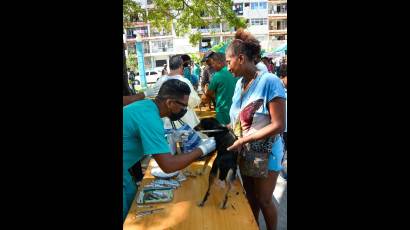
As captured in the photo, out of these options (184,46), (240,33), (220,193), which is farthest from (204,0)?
(184,46)

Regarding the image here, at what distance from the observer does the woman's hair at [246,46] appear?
206 cm

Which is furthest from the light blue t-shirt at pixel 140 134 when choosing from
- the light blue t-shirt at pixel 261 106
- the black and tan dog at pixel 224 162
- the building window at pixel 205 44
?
the building window at pixel 205 44


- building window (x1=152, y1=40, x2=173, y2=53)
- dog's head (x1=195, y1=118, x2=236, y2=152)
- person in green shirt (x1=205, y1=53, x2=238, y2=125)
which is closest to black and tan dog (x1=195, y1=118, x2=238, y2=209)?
dog's head (x1=195, y1=118, x2=236, y2=152)

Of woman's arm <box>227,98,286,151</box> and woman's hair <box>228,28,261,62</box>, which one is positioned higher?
woman's hair <box>228,28,261,62</box>

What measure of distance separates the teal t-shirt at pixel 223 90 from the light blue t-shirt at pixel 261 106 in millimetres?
1371

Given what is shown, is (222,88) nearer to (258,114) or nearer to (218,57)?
(218,57)

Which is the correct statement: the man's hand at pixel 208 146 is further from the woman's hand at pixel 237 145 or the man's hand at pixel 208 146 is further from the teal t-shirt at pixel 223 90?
the teal t-shirt at pixel 223 90

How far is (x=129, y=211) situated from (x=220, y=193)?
56 cm

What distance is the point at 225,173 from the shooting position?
1.81 meters

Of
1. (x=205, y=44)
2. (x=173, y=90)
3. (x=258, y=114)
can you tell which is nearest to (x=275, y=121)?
(x=258, y=114)

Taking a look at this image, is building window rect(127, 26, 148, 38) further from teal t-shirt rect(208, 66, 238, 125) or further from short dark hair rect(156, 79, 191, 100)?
short dark hair rect(156, 79, 191, 100)

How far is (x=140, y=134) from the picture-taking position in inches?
67.5

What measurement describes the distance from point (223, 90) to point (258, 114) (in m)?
1.58

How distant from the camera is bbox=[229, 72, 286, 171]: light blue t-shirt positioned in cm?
193
